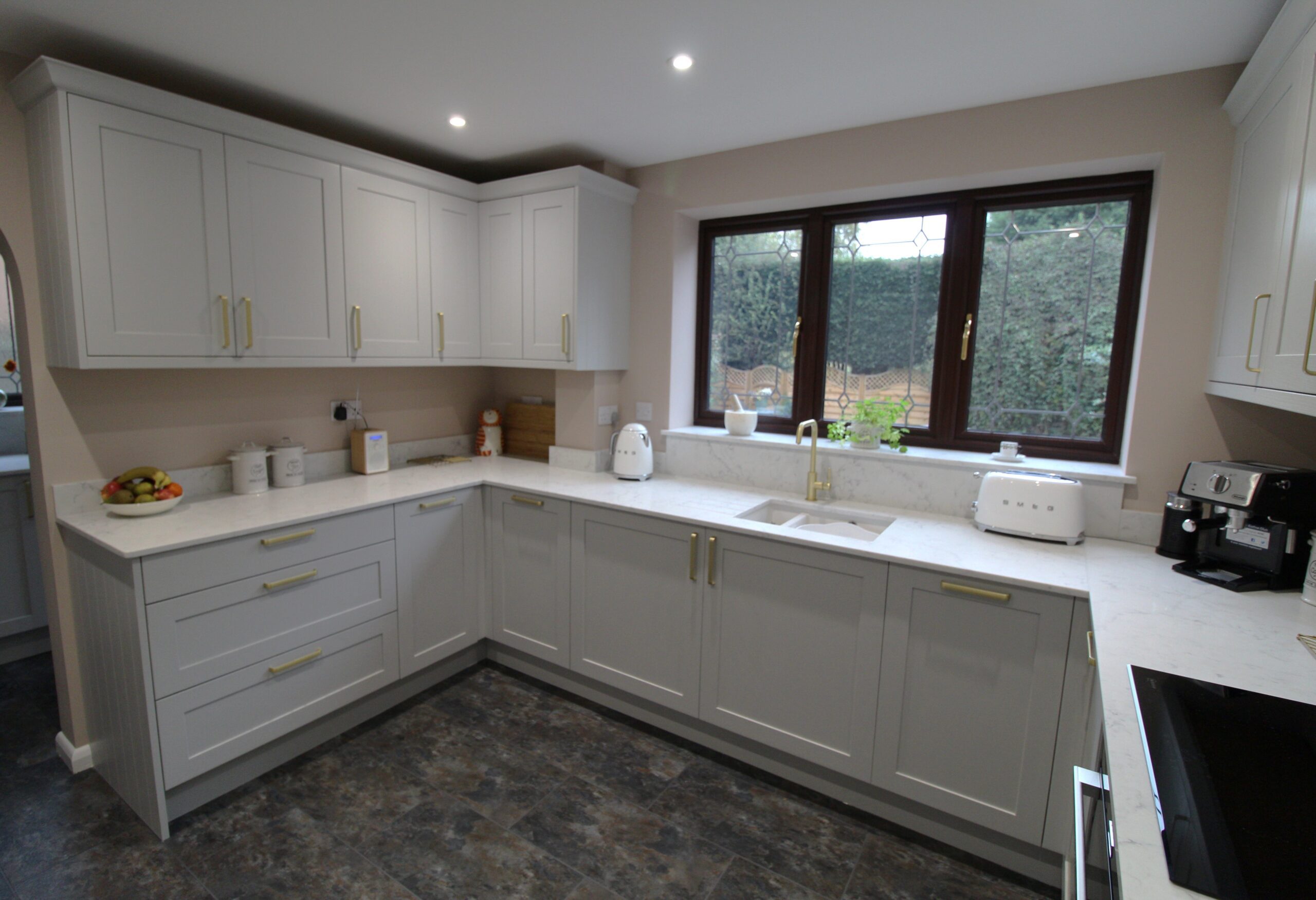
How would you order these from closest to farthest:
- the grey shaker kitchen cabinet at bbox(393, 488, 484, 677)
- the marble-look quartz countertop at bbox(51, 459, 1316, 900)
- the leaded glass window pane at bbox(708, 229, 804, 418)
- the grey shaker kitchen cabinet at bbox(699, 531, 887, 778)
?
1. the marble-look quartz countertop at bbox(51, 459, 1316, 900)
2. the grey shaker kitchen cabinet at bbox(699, 531, 887, 778)
3. the grey shaker kitchen cabinet at bbox(393, 488, 484, 677)
4. the leaded glass window pane at bbox(708, 229, 804, 418)

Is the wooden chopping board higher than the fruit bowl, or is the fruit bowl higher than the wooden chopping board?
the wooden chopping board

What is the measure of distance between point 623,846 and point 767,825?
0.48 m

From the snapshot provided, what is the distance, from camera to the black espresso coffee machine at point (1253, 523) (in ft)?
5.60

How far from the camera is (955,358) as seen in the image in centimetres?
265

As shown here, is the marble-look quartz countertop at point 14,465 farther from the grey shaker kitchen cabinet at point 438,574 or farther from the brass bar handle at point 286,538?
the grey shaker kitchen cabinet at point 438,574

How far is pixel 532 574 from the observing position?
2.84 metres

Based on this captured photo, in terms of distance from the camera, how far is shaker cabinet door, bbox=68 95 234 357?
196 centimetres

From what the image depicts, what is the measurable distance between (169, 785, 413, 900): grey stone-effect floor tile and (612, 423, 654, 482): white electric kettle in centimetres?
173

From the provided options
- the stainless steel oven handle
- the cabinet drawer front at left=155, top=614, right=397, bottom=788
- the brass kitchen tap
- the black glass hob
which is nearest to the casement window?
the brass kitchen tap

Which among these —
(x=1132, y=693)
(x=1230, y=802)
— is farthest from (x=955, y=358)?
(x=1230, y=802)

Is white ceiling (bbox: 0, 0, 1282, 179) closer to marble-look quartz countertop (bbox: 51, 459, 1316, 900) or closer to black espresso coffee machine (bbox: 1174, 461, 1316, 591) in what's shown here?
black espresso coffee machine (bbox: 1174, 461, 1316, 591)

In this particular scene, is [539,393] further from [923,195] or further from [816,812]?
[816,812]

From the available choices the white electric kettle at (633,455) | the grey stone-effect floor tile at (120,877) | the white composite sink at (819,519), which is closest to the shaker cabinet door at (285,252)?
the white electric kettle at (633,455)

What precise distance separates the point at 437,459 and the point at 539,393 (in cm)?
66
